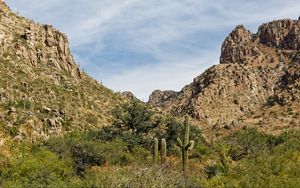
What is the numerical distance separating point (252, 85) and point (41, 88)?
210 feet

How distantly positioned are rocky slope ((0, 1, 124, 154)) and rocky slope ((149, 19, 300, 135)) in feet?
97.7

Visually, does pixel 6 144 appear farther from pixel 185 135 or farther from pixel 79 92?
pixel 79 92

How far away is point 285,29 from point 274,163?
11531cm

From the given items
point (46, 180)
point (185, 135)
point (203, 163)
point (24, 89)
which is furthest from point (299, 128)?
point (46, 180)

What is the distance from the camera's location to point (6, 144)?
40844 mm

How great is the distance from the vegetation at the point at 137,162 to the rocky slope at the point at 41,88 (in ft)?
15.6

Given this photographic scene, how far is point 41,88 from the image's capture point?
69.6m

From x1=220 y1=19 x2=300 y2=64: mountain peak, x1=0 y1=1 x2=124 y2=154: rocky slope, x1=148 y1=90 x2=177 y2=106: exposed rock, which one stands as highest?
x1=220 y1=19 x2=300 y2=64: mountain peak

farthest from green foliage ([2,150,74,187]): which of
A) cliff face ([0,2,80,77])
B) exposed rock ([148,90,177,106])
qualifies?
exposed rock ([148,90,177,106])

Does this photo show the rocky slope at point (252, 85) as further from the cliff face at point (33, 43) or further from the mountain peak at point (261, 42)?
the cliff face at point (33, 43)

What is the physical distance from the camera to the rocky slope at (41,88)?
56.0 m

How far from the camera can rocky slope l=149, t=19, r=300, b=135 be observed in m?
105

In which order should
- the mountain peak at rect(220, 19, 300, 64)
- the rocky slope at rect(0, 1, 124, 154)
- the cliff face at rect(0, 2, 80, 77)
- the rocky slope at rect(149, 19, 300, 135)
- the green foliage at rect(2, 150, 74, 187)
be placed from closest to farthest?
1. the green foliage at rect(2, 150, 74, 187)
2. the rocky slope at rect(0, 1, 124, 154)
3. the cliff face at rect(0, 2, 80, 77)
4. the rocky slope at rect(149, 19, 300, 135)
5. the mountain peak at rect(220, 19, 300, 64)

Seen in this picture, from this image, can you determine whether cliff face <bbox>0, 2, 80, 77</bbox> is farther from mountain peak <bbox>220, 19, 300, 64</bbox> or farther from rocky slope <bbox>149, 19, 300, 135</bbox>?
mountain peak <bbox>220, 19, 300, 64</bbox>
